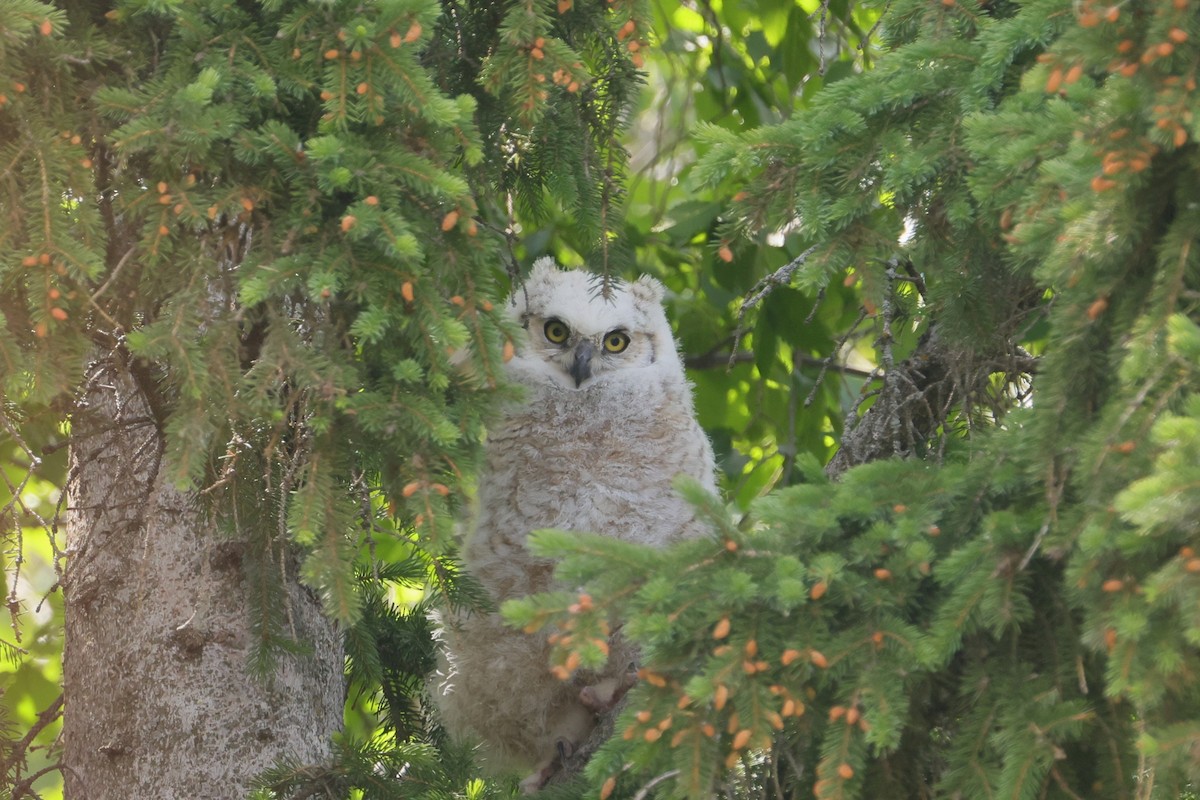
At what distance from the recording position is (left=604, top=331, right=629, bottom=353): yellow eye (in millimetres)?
3232

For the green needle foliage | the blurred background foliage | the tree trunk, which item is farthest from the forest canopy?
the blurred background foliage

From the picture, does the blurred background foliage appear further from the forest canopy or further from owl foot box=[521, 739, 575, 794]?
the forest canopy

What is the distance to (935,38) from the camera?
6.82ft

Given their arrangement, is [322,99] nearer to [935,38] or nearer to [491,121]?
[491,121]

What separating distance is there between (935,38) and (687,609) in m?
1.05

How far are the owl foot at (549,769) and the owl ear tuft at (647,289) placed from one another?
Result: 1.18 metres

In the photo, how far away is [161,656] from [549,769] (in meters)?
0.95

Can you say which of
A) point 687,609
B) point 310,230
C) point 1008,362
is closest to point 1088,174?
point 687,609

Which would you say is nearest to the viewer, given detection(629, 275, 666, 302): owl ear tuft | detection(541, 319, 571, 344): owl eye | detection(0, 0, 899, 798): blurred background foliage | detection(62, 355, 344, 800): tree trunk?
detection(62, 355, 344, 800): tree trunk

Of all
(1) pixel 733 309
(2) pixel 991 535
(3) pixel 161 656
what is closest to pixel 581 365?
(3) pixel 161 656

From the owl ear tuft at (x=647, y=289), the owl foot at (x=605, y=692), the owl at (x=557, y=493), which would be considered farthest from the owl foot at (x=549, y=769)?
the owl ear tuft at (x=647, y=289)

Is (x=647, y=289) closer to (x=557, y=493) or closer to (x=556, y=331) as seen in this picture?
(x=556, y=331)

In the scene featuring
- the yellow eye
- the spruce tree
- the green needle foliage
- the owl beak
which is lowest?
the green needle foliage

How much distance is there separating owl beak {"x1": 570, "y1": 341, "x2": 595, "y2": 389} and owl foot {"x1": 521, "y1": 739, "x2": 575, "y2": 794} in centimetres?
87
